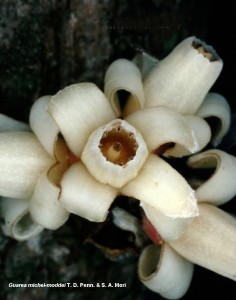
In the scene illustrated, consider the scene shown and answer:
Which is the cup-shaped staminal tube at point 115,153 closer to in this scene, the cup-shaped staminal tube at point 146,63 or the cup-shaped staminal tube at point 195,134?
the cup-shaped staminal tube at point 195,134

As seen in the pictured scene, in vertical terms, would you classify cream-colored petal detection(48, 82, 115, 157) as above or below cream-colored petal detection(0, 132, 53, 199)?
above

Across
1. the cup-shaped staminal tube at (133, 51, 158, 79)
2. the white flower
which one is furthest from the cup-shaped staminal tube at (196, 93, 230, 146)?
the cup-shaped staminal tube at (133, 51, 158, 79)

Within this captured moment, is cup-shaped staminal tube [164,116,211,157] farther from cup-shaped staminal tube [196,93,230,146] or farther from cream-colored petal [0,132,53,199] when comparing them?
cream-colored petal [0,132,53,199]

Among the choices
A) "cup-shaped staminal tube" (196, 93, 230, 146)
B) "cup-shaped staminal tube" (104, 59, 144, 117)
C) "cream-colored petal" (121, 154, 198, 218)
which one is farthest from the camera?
"cup-shaped staminal tube" (196, 93, 230, 146)

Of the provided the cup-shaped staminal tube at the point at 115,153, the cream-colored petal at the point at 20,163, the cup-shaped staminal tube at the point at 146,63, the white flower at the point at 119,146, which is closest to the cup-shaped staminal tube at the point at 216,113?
the white flower at the point at 119,146

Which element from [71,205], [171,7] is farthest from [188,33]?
[71,205]

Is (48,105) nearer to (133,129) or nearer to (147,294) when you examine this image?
(133,129)
